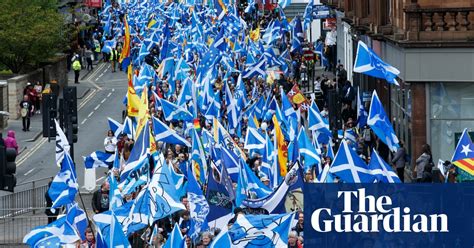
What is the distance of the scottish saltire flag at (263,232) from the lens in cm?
2478

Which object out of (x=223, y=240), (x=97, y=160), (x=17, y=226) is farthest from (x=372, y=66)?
(x=223, y=240)

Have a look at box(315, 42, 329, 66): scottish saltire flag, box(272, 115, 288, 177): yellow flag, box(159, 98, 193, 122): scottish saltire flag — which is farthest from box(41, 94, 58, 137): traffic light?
box(315, 42, 329, 66): scottish saltire flag

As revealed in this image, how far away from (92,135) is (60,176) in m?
27.7

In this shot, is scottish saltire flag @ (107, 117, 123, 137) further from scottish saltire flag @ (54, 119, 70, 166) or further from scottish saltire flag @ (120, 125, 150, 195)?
scottish saltire flag @ (120, 125, 150, 195)

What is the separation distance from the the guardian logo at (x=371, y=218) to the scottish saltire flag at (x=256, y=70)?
116 feet

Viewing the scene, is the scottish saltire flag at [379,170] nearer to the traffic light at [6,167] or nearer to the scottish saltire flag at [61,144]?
the scottish saltire flag at [61,144]

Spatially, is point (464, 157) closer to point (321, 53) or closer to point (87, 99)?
point (87, 99)

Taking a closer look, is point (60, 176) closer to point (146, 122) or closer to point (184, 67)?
point (146, 122)

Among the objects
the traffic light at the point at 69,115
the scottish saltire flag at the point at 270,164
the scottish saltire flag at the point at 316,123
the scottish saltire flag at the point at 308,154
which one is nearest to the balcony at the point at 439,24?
the scottish saltire flag at the point at 316,123

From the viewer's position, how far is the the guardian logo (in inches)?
857

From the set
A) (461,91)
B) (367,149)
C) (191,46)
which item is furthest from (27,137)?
(461,91)

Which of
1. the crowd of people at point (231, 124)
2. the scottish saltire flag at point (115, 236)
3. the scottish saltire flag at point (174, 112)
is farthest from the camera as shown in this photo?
the scottish saltire flag at point (174, 112)

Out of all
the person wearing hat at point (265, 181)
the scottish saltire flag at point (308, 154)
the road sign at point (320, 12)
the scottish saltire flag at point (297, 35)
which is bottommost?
the person wearing hat at point (265, 181)

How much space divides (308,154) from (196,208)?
21.1 feet
